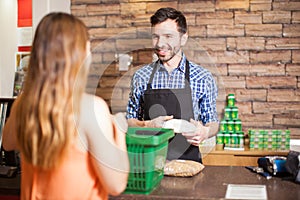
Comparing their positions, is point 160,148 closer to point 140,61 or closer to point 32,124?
point 32,124

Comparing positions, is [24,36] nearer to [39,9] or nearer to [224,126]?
[39,9]

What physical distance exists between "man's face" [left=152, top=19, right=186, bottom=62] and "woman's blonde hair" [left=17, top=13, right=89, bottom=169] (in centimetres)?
130

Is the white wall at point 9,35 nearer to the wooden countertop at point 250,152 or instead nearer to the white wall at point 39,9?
the white wall at point 39,9

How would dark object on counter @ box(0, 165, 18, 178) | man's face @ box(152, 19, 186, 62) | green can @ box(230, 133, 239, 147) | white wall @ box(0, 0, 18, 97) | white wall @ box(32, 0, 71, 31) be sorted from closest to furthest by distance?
dark object on counter @ box(0, 165, 18, 178)
man's face @ box(152, 19, 186, 62)
green can @ box(230, 133, 239, 147)
white wall @ box(0, 0, 18, 97)
white wall @ box(32, 0, 71, 31)

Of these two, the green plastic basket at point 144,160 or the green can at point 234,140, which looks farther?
the green can at point 234,140

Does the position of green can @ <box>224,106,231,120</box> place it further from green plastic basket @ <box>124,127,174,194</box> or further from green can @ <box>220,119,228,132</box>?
green plastic basket @ <box>124,127,174,194</box>

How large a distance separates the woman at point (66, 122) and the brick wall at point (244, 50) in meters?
2.09

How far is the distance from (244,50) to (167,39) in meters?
1.15

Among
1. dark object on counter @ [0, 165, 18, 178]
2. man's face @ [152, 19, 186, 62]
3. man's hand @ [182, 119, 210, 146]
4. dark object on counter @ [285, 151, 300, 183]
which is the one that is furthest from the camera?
man's face @ [152, 19, 186, 62]

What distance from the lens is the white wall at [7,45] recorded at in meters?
3.44

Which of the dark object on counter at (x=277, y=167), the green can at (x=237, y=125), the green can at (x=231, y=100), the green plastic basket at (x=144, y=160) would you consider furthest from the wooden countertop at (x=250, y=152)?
the green plastic basket at (x=144, y=160)

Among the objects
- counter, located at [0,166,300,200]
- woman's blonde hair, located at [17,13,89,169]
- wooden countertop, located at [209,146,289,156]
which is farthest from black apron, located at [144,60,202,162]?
woman's blonde hair, located at [17,13,89,169]

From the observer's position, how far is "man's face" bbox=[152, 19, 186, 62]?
2.49 m

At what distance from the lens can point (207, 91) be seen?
2.58 m
